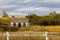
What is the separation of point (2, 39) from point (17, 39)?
156cm

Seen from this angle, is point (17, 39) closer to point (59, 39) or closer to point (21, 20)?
point (59, 39)

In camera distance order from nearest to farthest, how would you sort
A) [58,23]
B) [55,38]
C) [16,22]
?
[55,38] < [16,22] < [58,23]

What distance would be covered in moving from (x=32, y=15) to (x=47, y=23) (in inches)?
629

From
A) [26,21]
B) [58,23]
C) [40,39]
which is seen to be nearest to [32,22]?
[26,21]

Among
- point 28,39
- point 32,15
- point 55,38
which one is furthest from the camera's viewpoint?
point 32,15

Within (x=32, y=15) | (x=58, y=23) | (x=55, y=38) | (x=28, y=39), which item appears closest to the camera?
(x=55, y=38)

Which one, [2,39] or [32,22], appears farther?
[32,22]

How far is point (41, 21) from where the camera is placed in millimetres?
80438

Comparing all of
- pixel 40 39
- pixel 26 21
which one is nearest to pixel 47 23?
pixel 26 21

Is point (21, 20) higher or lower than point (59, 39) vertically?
lower

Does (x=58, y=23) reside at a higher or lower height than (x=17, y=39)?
lower

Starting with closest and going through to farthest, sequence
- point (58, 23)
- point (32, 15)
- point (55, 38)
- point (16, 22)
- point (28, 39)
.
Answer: point (55, 38), point (28, 39), point (16, 22), point (58, 23), point (32, 15)

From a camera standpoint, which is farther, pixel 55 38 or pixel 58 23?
pixel 58 23

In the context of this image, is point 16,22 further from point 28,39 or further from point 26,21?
point 28,39
